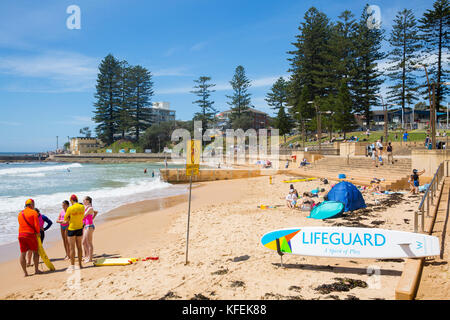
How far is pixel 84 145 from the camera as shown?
106 metres

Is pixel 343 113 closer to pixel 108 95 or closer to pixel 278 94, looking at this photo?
pixel 278 94

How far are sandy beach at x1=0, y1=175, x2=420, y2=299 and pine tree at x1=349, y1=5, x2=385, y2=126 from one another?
4650 cm

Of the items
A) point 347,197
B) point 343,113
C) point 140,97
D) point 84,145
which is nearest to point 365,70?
point 343,113

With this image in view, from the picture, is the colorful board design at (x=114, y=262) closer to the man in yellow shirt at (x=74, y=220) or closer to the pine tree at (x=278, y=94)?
the man in yellow shirt at (x=74, y=220)

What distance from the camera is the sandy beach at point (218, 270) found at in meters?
5.34

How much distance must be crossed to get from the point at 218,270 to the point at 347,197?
7478 mm

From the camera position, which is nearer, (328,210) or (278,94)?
(328,210)

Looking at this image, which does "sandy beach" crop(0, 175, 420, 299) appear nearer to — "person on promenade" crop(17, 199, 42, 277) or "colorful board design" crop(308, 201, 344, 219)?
"colorful board design" crop(308, 201, 344, 219)

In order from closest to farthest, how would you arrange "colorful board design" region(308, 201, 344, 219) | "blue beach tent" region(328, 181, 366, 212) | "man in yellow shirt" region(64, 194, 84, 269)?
"man in yellow shirt" region(64, 194, 84, 269), "colorful board design" region(308, 201, 344, 219), "blue beach tent" region(328, 181, 366, 212)

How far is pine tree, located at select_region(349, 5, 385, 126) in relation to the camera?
172ft

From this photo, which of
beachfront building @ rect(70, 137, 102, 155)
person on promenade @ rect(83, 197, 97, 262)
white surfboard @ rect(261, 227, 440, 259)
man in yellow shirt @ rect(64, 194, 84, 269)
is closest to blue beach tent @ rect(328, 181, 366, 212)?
white surfboard @ rect(261, 227, 440, 259)
